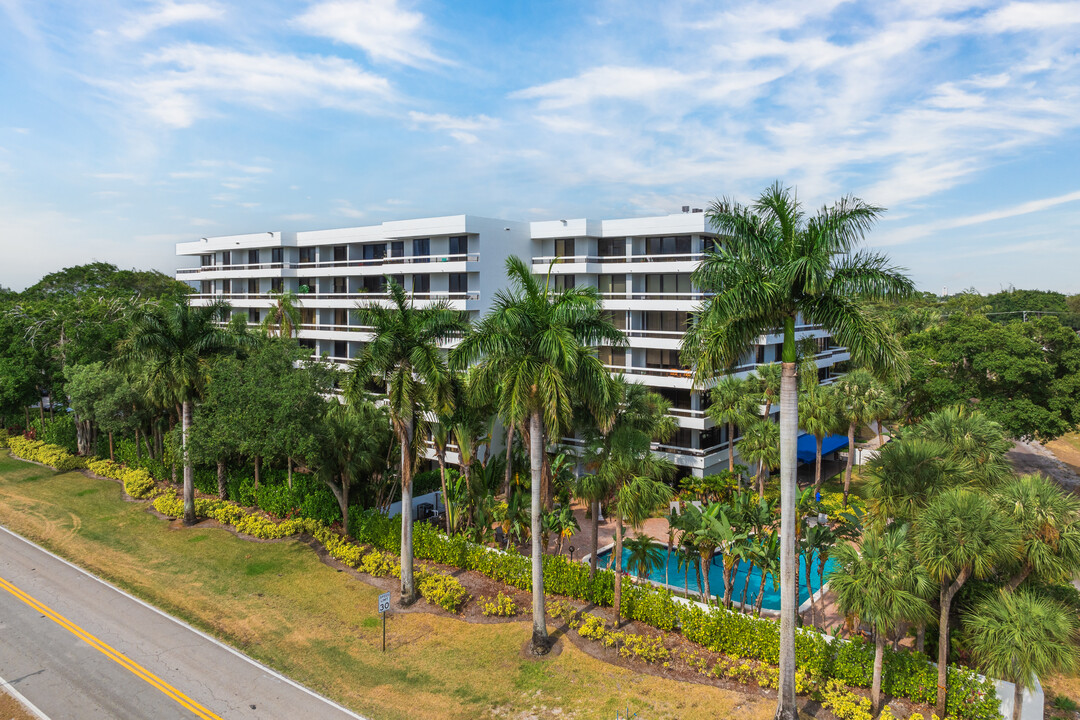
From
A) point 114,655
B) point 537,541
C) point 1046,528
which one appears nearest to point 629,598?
point 537,541

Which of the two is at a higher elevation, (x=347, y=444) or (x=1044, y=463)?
(x=347, y=444)

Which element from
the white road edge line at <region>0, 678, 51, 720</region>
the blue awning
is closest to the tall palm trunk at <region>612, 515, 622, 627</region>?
the white road edge line at <region>0, 678, 51, 720</region>

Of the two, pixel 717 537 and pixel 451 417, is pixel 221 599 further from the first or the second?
pixel 717 537

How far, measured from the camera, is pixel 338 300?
162ft

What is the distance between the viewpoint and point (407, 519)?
941 inches

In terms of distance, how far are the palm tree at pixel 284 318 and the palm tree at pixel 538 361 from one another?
3180cm

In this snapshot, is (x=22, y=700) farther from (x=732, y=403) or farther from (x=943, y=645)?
(x=732, y=403)

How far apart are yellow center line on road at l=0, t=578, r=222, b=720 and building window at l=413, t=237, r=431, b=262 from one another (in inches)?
1097

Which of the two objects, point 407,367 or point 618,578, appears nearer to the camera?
point 618,578

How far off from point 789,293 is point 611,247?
27987 millimetres

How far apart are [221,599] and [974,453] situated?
26994mm

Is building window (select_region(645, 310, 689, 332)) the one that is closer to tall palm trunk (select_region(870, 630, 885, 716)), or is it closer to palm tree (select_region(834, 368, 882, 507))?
palm tree (select_region(834, 368, 882, 507))

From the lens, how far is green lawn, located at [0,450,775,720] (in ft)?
57.5

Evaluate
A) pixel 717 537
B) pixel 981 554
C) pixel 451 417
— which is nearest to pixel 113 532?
pixel 451 417
